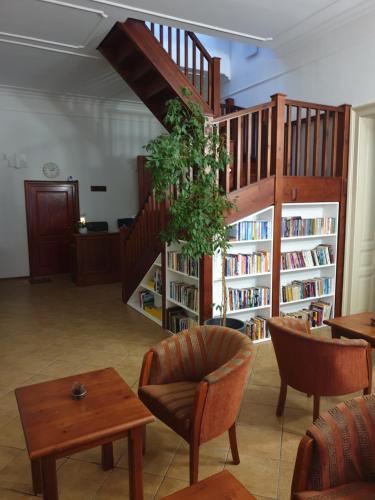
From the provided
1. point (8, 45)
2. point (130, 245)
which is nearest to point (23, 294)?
point (130, 245)

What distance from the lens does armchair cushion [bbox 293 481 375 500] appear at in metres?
1.57

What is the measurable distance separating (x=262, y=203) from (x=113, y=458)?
3.02m

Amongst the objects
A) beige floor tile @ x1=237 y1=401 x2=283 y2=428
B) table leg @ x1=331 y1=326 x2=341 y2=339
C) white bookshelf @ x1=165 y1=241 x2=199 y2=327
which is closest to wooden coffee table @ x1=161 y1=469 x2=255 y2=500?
beige floor tile @ x1=237 y1=401 x2=283 y2=428

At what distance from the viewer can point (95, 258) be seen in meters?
7.62

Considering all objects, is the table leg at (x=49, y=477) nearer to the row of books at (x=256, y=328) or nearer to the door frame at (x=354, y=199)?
the row of books at (x=256, y=328)

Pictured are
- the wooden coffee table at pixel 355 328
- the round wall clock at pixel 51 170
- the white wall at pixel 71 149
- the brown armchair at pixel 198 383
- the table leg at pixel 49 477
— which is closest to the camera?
the table leg at pixel 49 477

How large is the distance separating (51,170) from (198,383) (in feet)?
22.3

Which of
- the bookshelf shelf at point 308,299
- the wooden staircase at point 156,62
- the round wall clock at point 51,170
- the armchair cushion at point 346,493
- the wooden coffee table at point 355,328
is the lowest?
the bookshelf shelf at point 308,299

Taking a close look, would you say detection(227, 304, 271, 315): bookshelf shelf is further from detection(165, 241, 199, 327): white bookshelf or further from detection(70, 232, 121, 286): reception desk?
detection(70, 232, 121, 286): reception desk

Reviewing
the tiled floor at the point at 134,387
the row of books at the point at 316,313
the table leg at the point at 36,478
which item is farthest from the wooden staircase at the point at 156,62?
the table leg at the point at 36,478

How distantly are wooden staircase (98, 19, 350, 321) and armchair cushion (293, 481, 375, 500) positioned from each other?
268 centimetres

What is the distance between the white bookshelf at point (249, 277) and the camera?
4367mm

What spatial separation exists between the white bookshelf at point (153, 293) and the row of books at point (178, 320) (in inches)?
13.3

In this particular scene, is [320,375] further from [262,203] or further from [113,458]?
[262,203]
